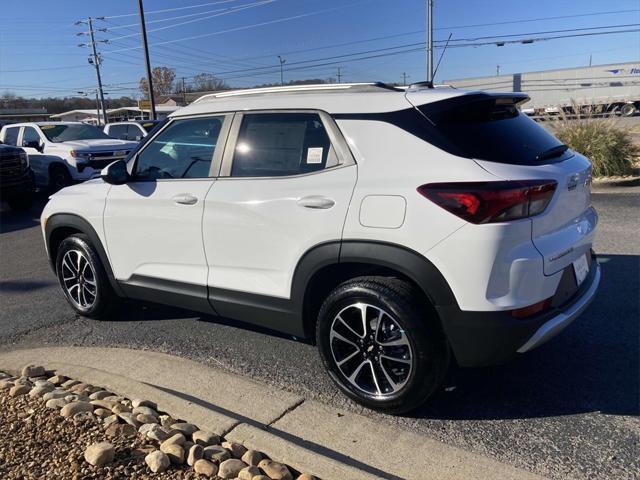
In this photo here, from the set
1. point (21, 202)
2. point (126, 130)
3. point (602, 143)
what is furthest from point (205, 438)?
point (126, 130)

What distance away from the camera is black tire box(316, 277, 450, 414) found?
117 inches

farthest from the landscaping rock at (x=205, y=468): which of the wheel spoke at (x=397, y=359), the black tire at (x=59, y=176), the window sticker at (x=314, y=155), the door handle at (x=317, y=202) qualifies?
the black tire at (x=59, y=176)

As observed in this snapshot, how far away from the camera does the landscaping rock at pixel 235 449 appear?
2.79m

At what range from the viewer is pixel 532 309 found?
Answer: 2.81 meters

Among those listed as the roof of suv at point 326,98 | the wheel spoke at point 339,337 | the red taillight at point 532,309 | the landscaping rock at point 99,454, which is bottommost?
the landscaping rock at point 99,454

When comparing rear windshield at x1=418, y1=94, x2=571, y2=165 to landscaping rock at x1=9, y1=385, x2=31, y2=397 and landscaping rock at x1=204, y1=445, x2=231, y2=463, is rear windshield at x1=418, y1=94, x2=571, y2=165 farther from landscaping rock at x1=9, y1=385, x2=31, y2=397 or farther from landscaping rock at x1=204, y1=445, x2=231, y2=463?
landscaping rock at x1=9, y1=385, x2=31, y2=397

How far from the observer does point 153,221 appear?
161 inches

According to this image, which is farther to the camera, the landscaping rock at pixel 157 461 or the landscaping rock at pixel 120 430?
the landscaping rock at pixel 120 430

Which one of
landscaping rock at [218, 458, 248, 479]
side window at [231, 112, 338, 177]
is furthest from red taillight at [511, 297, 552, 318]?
landscaping rock at [218, 458, 248, 479]

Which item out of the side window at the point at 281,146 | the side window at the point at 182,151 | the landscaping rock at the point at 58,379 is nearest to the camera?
the side window at the point at 281,146

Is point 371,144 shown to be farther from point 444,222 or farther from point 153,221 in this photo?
point 153,221

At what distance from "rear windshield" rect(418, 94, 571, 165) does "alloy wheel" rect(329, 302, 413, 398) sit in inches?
40.7

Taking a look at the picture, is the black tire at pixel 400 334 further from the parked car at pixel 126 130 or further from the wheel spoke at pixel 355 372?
the parked car at pixel 126 130

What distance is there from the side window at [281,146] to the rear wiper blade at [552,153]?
3.86 feet
